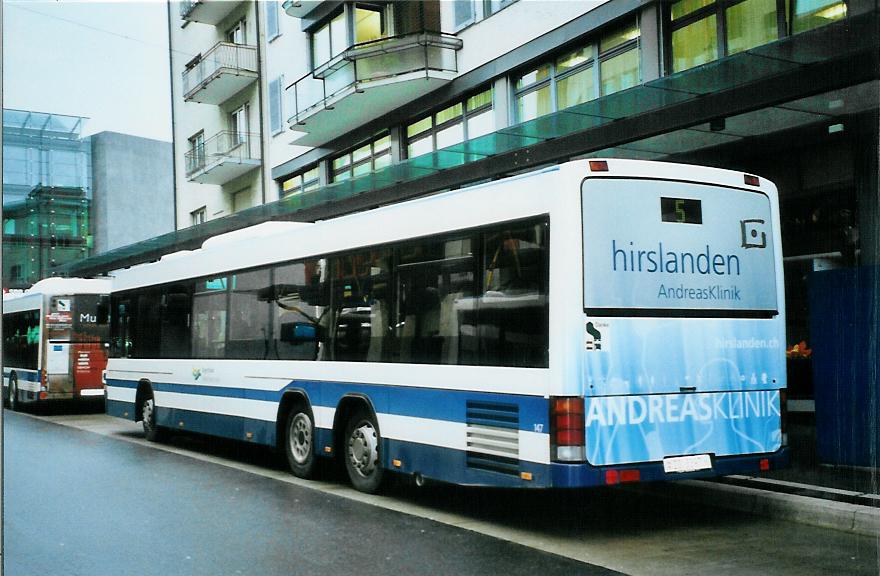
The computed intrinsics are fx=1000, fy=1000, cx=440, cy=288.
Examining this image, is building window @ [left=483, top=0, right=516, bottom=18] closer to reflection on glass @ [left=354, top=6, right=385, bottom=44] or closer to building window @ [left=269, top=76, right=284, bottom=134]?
reflection on glass @ [left=354, top=6, right=385, bottom=44]

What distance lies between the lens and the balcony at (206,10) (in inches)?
1128

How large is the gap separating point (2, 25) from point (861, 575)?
19.6ft

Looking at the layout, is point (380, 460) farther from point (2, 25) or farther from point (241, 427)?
point (2, 25)

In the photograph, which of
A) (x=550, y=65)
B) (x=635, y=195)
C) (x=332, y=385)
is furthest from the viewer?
(x=550, y=65)

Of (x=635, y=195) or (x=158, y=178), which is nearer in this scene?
(x=635, y=195)

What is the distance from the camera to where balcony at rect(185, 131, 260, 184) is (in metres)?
29.5

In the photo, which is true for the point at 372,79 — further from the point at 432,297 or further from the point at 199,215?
the point at 199,215

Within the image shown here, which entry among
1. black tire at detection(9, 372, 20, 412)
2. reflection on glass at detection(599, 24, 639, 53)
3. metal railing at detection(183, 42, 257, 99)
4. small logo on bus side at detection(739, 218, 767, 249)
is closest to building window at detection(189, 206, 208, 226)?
metal railing at detection(183, 42, 257, 99)

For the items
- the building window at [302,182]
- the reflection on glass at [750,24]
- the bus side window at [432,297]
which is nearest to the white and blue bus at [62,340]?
the building window at [302,182]

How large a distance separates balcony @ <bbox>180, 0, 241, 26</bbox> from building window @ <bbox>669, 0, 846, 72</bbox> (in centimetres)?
1709

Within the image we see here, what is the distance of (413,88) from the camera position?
810 inches

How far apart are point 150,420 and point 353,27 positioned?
10491mm

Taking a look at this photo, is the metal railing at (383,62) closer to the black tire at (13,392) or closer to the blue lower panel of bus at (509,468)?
the black tire at (13,392)

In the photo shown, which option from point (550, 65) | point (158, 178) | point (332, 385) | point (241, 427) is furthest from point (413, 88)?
point (158, 178)
